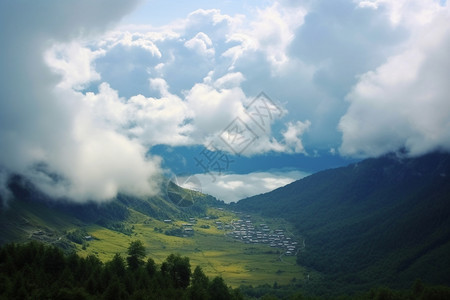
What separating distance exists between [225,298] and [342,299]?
68.9 m

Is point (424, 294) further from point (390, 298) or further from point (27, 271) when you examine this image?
point (27, 271)

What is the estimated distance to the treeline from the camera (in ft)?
250

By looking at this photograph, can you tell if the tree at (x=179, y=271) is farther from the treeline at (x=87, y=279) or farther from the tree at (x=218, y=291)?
the tree at (x=218, y=291)

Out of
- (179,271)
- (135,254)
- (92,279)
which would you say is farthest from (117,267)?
(179,271)

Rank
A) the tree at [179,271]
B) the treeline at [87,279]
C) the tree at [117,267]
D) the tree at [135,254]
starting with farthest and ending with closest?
1. the tree at [135,254]
2. the tree at [179,271]
3. the tree at [117,267]
4. the treeline at [87,279]

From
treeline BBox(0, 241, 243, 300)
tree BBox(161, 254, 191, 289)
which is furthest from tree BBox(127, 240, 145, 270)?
tree BBox(161, 254, 191, 289)

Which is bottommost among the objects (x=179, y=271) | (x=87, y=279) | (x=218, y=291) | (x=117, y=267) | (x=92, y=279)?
(x=218, y=291)

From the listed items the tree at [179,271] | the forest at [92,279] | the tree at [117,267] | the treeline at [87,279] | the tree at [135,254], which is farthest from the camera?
the tree at [135,254]

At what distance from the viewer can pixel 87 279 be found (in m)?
90.7

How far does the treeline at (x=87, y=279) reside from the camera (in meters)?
76.1

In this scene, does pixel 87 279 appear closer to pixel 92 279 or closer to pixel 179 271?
pixel 92 279

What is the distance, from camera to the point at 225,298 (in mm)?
94875

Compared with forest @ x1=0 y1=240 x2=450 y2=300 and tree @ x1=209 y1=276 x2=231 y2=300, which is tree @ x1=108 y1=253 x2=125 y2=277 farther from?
tree @ x1=209 y1=276 x2=231 y2=300

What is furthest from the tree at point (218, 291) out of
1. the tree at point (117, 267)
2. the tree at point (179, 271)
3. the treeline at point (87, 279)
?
the tree at point (117, 267)
